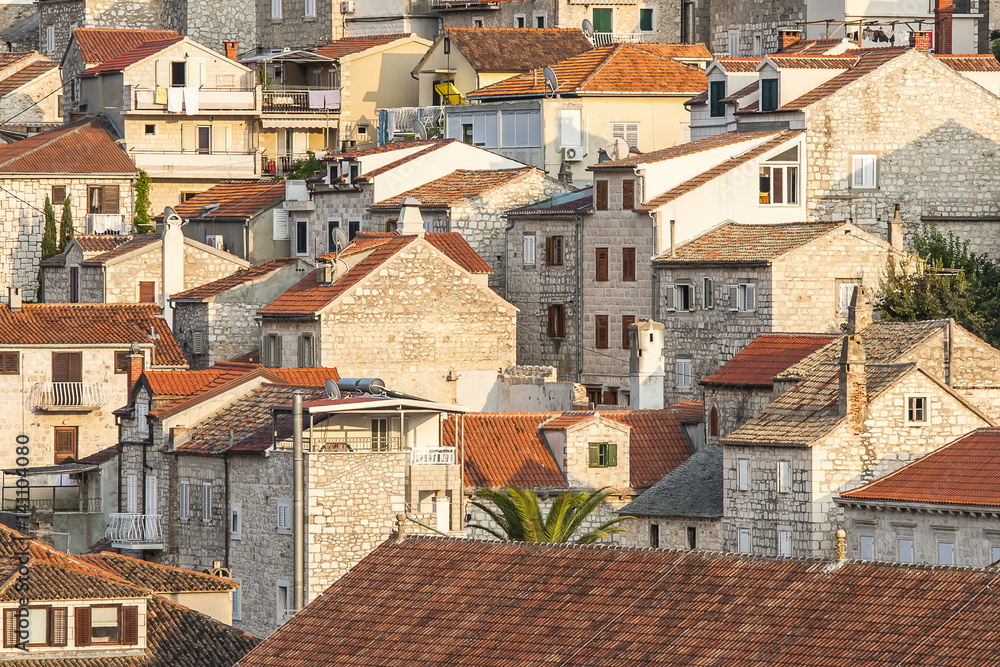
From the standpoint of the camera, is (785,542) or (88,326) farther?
(88,326)

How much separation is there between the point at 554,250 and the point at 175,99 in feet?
89.0

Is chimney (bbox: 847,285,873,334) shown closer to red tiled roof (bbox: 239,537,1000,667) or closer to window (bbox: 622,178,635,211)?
window (bbox: 622,178,635,211)

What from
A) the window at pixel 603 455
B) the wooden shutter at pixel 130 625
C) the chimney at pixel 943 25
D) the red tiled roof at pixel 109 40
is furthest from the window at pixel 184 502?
the red tiled roof at pixel 109 40

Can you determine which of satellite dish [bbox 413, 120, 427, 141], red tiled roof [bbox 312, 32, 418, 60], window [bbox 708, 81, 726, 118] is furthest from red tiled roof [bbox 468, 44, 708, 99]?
red tiled roof [bbox 312, 32, 418, 60]

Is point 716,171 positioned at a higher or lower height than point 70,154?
higher

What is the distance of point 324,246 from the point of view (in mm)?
86812

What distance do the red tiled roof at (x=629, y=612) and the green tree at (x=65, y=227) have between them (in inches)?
1951

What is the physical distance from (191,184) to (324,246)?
52.0 ft

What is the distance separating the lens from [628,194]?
76.1 m

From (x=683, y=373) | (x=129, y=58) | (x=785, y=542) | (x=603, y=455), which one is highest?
(x=129, y=58)

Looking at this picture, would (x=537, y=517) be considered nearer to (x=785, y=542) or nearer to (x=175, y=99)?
(x=785, y=542)

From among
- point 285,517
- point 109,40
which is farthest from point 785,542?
point 109,40

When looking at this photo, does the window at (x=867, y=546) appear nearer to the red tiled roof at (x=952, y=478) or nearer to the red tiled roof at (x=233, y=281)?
the red tiled roof at (x=952, y=478)

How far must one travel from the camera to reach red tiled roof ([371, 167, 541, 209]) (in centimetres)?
8100
